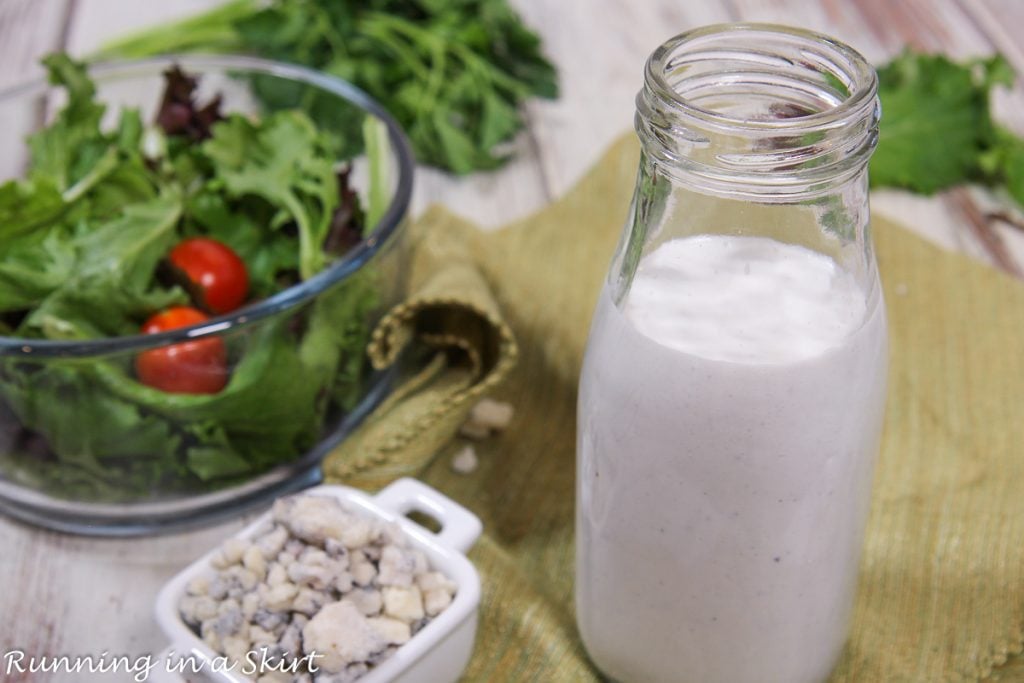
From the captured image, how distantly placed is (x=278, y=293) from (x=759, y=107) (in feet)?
1.95

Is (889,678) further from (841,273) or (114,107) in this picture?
(114,107)

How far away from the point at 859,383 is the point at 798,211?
0.12m

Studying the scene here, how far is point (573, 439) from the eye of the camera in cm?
114

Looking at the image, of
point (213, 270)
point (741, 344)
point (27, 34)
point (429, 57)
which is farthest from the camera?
point (27, 34)

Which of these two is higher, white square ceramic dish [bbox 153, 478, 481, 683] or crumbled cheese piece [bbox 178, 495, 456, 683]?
crumbled cheese piece [bbox 178, 495, 456, 683]

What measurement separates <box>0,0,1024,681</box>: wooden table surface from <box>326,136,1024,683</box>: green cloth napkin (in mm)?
97

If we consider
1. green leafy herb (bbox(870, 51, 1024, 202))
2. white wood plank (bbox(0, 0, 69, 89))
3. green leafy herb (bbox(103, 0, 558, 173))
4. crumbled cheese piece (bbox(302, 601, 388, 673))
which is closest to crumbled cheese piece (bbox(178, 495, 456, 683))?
crumbled cheese piece (bbox(302, 601, 388, 673))

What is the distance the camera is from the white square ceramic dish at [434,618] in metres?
0.79

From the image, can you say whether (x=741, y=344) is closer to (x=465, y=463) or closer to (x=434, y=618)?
(x=434, y=618)

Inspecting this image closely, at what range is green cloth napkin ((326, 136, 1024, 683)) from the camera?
36.3 inches

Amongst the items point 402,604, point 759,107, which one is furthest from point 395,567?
point 759,107

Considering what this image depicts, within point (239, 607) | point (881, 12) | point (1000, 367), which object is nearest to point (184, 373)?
point (239, 607)

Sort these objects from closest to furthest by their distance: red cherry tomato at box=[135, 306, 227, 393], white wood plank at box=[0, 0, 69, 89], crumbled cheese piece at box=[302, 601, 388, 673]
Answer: crumbled cheese piece at box=[302, 601, 388, 673], red cherry tomato at box=[135, 306, 227, 393], white wood plank at box=[0, 0, 69, 89]

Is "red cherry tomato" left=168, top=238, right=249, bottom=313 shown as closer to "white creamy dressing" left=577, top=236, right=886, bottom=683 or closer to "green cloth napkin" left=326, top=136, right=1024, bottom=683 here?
"green cloth napkin" left=326, top=136, right=1024, bottom=683
